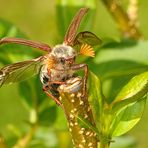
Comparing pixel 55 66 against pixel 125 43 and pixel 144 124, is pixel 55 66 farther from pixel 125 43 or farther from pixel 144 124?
pixel 144 124

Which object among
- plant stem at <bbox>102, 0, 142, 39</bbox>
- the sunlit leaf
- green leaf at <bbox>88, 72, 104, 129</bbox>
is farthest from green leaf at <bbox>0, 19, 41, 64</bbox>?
green leaf at <bbox>88, 72, 104, 129</bbox>

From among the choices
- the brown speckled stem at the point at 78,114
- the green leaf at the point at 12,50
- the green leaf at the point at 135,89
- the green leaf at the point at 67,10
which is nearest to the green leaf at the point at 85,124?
the brown speckled stem at the point at 78,114

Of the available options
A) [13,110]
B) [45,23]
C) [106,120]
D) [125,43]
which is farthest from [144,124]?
[106,120]

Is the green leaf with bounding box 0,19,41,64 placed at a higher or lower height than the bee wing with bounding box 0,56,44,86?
higher

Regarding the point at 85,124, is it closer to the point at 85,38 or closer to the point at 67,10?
the point at 85,38

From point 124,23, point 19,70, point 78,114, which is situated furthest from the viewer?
point 124,23

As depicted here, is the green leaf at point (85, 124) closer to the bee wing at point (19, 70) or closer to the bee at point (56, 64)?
the bee at point (56, 64)

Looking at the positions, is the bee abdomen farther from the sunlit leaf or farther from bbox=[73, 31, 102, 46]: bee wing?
the sunlit leaf

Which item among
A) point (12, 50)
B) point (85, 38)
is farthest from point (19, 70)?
point (12, 50)
